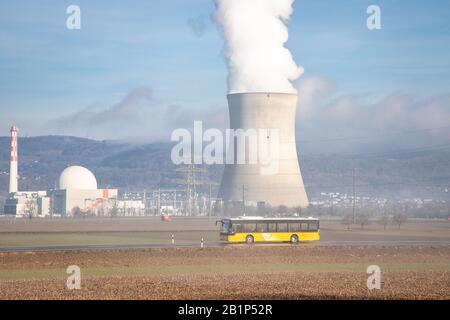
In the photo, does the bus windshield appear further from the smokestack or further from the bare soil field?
the smokestack

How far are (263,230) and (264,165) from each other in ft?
64.9

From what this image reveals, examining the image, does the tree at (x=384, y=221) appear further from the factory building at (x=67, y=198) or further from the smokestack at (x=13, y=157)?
the smokestack at (x=13, y=157)

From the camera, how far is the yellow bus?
135ft

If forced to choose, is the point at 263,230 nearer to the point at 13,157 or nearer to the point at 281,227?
the point at 281,227

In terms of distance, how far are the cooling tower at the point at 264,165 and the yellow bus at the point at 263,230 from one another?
1675cm

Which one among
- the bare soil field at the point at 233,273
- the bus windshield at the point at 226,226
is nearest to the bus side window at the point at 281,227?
the bus windshield at the point at 226,226

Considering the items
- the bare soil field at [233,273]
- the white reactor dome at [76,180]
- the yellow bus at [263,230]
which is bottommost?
the bare soil field at [233,273]

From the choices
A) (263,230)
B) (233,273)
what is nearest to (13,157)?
(263,230)

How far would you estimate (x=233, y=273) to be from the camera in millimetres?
25125

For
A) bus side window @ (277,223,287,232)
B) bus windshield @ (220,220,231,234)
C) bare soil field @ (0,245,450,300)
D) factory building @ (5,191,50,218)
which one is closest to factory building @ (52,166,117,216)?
factory building @ (5,191,50,218)

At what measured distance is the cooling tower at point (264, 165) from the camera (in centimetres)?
5778

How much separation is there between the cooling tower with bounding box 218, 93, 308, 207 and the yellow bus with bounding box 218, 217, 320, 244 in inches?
660
